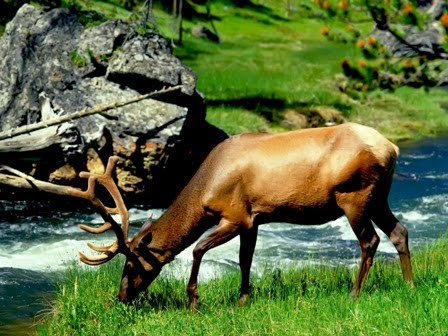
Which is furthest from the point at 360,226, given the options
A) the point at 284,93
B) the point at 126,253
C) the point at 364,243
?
the point at 284,93

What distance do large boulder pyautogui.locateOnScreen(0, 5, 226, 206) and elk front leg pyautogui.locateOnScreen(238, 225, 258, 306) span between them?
5.79 meters

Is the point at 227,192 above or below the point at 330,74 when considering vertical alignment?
above

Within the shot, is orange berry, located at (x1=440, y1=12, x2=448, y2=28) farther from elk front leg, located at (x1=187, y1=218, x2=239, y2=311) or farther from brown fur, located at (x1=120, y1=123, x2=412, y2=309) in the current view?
elk front leg, located at (x1=187, y1=218, x2=239, y2=311)

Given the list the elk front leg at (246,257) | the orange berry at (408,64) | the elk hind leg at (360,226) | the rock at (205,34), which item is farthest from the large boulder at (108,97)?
the rock at (205,34)

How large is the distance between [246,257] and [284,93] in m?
17.3

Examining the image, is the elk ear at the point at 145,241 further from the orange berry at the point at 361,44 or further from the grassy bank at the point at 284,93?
the grassy bank at the point at 284,93

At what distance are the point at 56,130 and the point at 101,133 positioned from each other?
2962 millimetres

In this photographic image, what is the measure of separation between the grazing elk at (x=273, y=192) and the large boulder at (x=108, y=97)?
552 centimetres

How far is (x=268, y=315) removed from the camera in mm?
8117

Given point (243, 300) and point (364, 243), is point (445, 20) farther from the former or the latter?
point (243, 300)

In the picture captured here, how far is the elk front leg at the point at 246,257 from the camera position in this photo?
30.7ft

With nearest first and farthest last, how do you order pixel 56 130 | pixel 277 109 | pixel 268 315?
pixel 268 315
pixel 56 130
pixel 277 109

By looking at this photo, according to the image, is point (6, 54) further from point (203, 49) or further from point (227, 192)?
point (203, 49)

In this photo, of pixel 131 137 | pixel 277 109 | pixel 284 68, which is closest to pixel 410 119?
pixel 277 109
